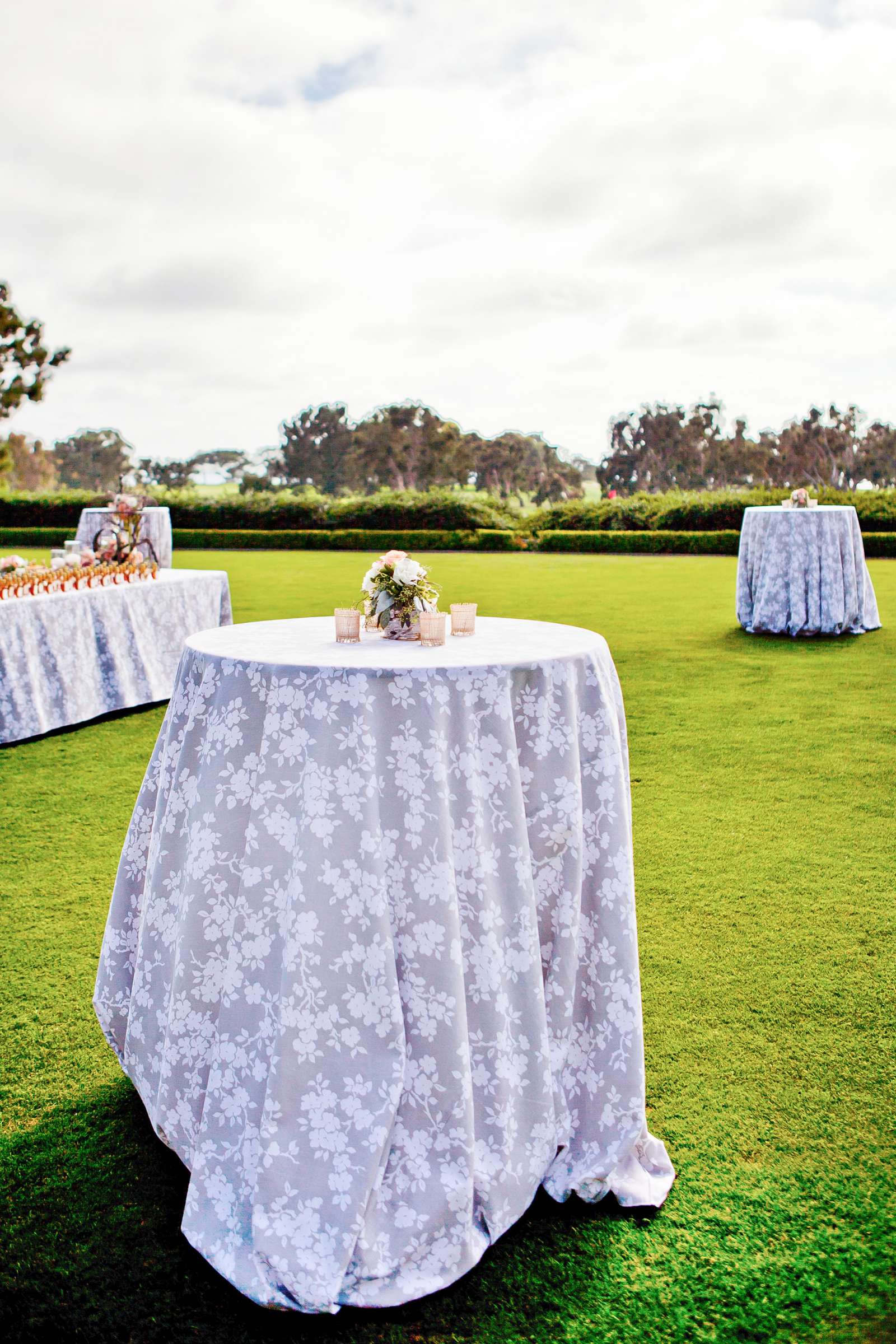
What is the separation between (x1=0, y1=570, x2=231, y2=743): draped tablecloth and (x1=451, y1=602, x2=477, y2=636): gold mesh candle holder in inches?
151

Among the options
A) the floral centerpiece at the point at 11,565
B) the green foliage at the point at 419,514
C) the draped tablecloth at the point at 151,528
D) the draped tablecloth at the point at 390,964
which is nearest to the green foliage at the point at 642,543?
the green foliage at the point at 419,514

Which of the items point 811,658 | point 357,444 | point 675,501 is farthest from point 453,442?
point 811,658

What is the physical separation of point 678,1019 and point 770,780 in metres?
2.38

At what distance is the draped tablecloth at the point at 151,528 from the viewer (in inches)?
491

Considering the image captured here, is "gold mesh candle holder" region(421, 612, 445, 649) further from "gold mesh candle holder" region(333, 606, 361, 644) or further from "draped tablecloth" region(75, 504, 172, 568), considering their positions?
"draped tablecloth" region(75, 504, 172, 568)

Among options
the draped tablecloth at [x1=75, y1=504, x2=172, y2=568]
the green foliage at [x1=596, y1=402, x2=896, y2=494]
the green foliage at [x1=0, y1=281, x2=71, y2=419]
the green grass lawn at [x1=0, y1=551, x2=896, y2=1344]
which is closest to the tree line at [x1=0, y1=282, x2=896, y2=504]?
the green foliage at [x1=596, y1=402, x2=896, y2=494]

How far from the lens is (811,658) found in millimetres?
7855

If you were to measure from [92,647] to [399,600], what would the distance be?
174 inches

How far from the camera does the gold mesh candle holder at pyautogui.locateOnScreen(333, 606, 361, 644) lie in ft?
6.80

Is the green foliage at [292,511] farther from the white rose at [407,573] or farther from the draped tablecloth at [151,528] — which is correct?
→ the white rose at [407,573]

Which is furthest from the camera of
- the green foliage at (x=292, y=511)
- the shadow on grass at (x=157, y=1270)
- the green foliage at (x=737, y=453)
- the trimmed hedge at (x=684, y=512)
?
the green foliage at (x=737, y=453)

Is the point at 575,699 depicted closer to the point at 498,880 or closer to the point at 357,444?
the point at 498,880

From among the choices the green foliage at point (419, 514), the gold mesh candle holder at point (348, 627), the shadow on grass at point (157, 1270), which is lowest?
the shadow on grass at point (157, 1270)

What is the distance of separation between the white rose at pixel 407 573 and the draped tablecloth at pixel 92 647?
12.3 ft
